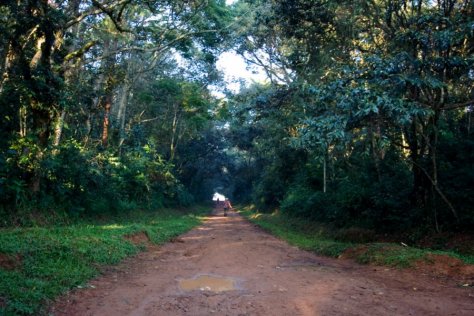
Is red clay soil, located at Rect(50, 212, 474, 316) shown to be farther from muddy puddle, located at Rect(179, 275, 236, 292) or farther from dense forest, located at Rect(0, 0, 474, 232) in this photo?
dense forest, located at Rect(0, 0, 474, 232)

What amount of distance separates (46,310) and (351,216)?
43.6ft

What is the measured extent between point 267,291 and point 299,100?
10.5 meters

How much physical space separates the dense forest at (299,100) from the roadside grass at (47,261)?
5.22 ft

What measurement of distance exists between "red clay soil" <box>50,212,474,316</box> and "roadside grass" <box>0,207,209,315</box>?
0.31 m

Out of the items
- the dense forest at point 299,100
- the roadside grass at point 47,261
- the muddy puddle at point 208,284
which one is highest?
the dense forest at point 299,100

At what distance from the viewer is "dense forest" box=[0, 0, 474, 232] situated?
982 cm

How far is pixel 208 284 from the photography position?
23.7 feet

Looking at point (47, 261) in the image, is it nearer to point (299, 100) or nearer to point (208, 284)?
point (208, 284)

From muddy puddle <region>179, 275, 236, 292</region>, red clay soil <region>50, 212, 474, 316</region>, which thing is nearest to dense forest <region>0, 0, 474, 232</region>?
red clay soil <region>50, 212, 474, 316</region>

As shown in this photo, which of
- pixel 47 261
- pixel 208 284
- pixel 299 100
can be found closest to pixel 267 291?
pixel 208 284

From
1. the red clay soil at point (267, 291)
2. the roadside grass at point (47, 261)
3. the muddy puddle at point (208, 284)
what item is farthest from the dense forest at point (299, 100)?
the muddy puddle at point (208, 284)

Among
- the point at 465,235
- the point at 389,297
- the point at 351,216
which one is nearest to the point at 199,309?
the point at 389,297

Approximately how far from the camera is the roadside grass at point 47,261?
5.41 metres

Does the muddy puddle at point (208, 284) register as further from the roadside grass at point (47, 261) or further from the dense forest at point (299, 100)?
the dense forest at point (299, 100)
